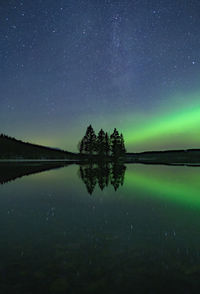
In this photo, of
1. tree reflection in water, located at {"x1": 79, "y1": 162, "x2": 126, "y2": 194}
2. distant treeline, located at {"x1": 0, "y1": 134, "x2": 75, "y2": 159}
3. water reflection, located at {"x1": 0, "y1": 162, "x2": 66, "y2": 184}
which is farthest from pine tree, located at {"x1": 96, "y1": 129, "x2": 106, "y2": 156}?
distant treeline, located at {"x1": 0, "y1": 134, "x2": 75, "y2": 159}

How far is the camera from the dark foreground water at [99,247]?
4.31 meters

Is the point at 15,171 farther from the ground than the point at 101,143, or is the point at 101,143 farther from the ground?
the point at 101,143

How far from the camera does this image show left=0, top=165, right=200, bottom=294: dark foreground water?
4312 millimetres

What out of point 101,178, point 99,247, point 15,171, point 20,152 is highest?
point 20,152

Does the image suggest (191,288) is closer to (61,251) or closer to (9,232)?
(61,251)

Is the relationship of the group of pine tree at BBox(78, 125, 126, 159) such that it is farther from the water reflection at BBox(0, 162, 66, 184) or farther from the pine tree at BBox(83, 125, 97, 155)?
the water reflection at BBox(0, 162, 66, 184)

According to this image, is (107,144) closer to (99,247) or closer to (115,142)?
(115,142)

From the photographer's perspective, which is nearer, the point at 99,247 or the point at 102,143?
the point at 99,247

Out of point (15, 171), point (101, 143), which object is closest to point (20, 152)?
point (101, 143)

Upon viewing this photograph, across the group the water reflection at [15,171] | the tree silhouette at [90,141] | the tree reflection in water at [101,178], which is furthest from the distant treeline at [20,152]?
the tree reflection in water at [101,178]

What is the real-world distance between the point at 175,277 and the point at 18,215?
6.88m

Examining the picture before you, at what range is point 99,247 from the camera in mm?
6031

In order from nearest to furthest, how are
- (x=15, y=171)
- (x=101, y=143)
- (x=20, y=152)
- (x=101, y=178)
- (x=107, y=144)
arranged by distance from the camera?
(x=101, y=178) → (x=15, y=171) → (x=101, y=143) → (x=107, y=144) → (x=20, y=152)

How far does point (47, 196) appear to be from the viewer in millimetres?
13539
